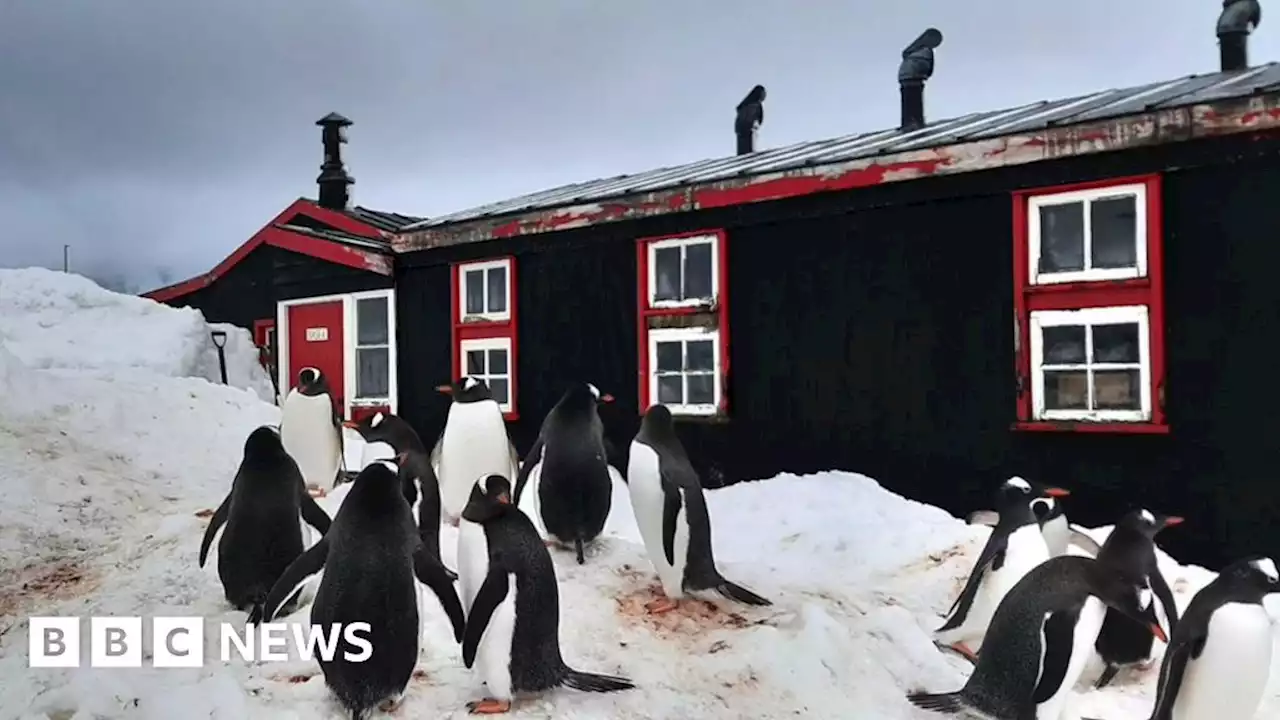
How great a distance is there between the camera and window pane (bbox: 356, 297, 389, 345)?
8195 mm

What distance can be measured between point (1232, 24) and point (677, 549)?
5.75 m

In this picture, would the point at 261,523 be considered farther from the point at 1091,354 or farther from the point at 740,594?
the point at 1091,354

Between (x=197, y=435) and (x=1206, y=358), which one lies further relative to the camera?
(x=197, y=435)

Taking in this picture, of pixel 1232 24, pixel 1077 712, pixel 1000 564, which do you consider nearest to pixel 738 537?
pixel 1000 564

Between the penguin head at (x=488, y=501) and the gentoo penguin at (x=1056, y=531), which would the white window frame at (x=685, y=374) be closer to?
the gentoo penguin at (x=1056, y=531)

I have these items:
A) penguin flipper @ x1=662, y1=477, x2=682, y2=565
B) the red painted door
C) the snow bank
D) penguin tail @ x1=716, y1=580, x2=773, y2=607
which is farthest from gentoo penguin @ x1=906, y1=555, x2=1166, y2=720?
the snow bank

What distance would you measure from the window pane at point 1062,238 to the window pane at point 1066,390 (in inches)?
20.4

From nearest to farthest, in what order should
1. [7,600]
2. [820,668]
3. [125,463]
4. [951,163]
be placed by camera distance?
1. [820,668]
2. [7,600]
3. [951,163]
4. [125,463]

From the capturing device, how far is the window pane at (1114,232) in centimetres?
466

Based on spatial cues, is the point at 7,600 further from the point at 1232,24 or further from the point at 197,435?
the point at 1232,24

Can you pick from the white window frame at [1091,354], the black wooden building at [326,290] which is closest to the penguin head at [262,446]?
the white window frame at [1091,354]

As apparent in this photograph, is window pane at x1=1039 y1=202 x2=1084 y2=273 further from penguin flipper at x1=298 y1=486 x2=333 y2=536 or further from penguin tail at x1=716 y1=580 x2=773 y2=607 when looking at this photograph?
penguin flipper at x1=298 y1=486 x2=333 y2=536

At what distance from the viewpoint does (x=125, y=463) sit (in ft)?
19.9

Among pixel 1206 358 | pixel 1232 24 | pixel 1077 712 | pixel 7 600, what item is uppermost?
pixel 1232 24
